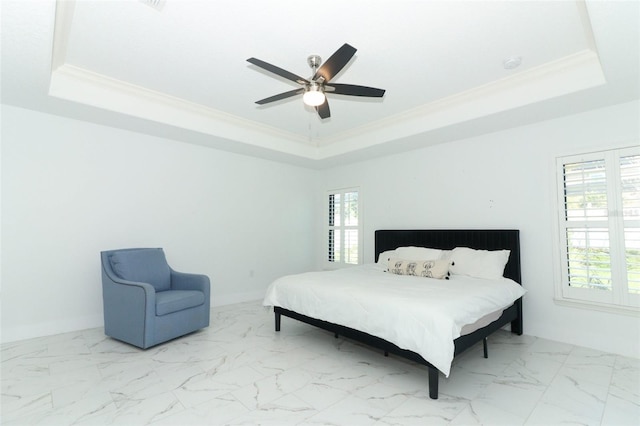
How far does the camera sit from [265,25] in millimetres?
2447

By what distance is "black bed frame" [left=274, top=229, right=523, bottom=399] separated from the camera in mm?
2396

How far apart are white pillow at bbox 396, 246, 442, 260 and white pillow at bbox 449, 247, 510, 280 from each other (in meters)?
0.24

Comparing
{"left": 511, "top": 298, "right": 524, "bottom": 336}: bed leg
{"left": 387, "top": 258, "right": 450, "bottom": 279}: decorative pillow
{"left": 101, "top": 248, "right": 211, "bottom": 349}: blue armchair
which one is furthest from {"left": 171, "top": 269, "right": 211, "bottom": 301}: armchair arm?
{"left": 511, "top": 298, "right": 524, "bottom": 336}: bed leg

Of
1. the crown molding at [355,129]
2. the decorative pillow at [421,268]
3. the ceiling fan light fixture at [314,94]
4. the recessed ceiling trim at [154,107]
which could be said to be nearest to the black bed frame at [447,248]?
the decorative pillow at [421,268]

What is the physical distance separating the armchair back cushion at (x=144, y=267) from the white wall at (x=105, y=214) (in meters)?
0.52

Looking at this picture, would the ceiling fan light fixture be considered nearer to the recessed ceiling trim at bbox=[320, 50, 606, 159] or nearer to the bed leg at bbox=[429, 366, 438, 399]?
the recessed ceiling trim at bbox=[320, 50, 606, 159]

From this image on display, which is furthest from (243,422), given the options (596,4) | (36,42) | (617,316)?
(617,316)

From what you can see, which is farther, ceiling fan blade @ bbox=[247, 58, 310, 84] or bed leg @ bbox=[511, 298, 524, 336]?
bed leg @ bbox=[511, 298, 524, 336]

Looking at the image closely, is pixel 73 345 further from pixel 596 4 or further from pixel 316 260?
pixel 596 4

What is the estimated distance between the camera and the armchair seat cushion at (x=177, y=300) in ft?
10.4

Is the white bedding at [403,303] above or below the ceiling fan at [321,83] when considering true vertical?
below

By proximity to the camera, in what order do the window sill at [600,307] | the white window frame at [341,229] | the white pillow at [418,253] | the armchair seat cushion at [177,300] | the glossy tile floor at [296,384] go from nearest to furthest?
the glossy tile floor at [296,384] → the window sill at [600,307] → the armchair seat cushion at [177,300] → the white pillow at [418,253] → the white window frame at [341,229]

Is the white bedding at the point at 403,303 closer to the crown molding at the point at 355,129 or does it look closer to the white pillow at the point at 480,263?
the white pillow at the point at 480,263

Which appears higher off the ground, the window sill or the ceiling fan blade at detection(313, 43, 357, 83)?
the ceiling fan blade at detection(313, 43, 357, 83)
